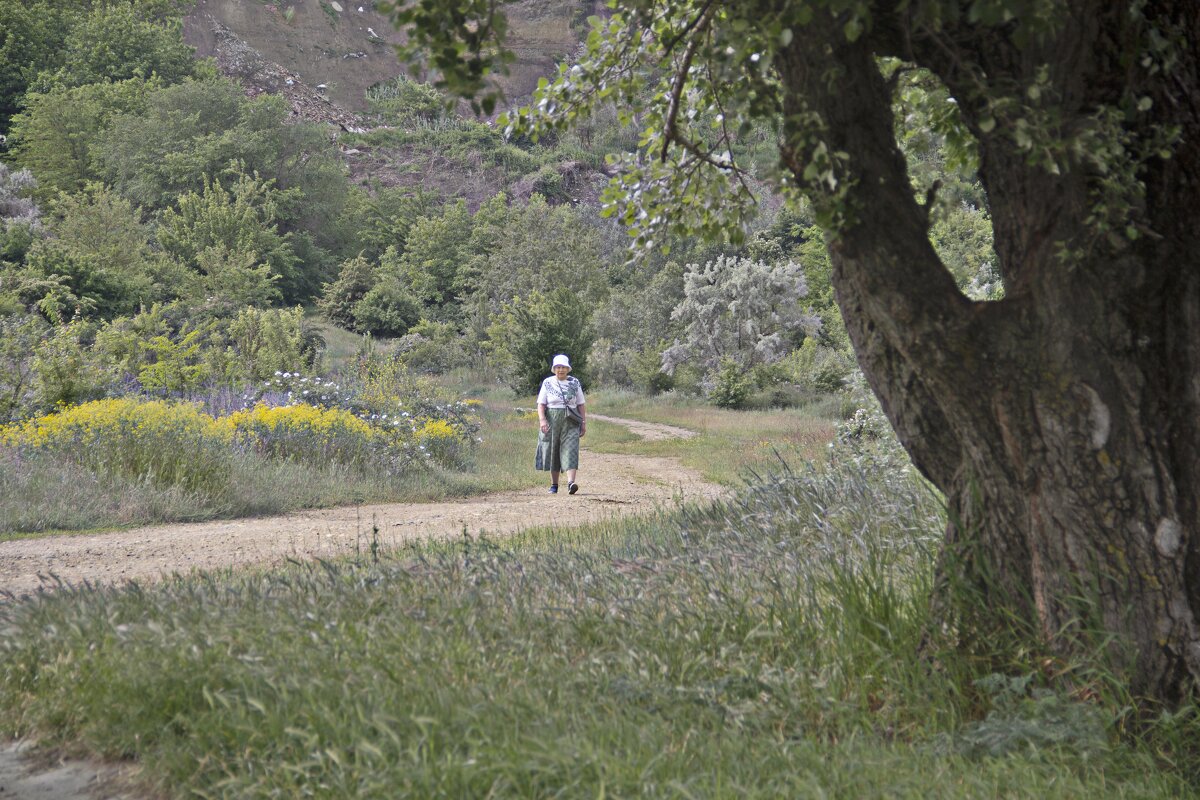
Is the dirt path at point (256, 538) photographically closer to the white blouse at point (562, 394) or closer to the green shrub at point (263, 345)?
the white blouse at point (562, 394)

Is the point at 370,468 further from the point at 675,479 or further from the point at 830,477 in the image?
the point at 830,477

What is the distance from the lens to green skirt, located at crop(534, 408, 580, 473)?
491 inches

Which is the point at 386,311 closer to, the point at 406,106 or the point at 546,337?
the point at 546,337

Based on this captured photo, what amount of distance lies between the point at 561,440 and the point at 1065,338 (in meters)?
9.47

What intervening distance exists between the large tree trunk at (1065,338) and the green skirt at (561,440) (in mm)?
8986

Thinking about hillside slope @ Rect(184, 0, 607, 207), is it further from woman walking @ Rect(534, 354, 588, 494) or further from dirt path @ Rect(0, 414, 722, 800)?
dirt path @ Rect(0, 414, 722, 800)

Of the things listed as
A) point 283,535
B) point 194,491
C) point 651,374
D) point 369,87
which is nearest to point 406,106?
point 369,87

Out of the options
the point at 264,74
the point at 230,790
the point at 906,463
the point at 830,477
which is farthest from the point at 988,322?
the point at 264,74

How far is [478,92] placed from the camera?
314cm

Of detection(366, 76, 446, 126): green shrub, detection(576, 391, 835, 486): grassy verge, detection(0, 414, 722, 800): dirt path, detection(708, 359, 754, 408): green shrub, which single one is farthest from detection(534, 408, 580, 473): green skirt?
detection(366, 76, 446, 126): green shrub

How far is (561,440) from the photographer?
12.5 metres

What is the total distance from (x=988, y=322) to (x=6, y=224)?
3010 centimetres

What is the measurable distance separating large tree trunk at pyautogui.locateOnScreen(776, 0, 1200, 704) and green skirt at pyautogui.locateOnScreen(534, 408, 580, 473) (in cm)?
899

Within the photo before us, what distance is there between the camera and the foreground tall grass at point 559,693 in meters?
2.69
